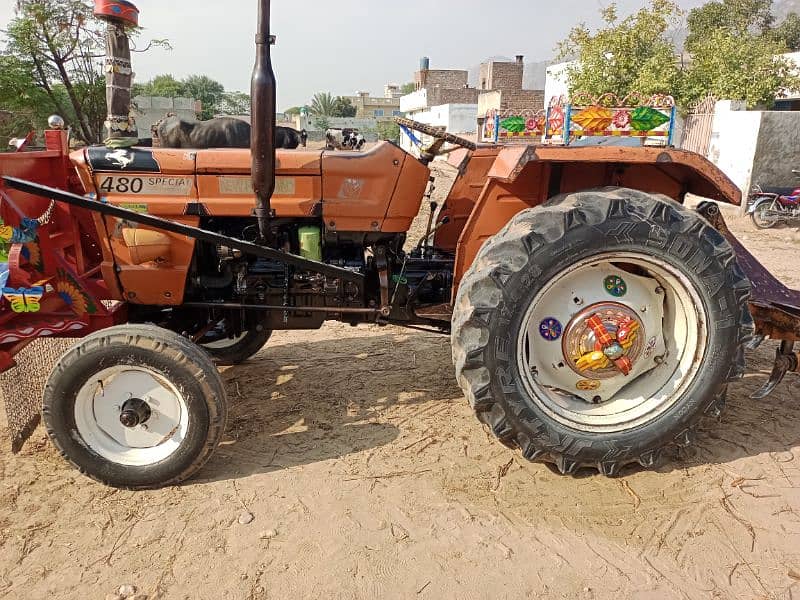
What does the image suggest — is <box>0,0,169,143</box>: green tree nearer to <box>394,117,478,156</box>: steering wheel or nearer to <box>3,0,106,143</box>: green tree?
<box>3,0,106,143</box>: green tree

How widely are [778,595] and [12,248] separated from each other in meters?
3.40

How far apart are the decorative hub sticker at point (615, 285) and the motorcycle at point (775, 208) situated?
865 cm

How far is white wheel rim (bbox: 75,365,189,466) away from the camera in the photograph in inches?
103

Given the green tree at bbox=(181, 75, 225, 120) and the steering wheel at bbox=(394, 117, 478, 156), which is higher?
the green tree at bbox=(181, 75, 225, 120)

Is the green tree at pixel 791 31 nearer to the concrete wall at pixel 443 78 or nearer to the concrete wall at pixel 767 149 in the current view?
the concrete wall at pixel 443 78

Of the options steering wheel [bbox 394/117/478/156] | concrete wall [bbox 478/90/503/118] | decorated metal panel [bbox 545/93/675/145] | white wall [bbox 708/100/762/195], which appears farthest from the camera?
concrete wall [bbox 478/90/503/118]

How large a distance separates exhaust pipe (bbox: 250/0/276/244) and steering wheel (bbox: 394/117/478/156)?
2.68ft

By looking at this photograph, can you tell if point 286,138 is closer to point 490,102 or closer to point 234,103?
→ point 490,102

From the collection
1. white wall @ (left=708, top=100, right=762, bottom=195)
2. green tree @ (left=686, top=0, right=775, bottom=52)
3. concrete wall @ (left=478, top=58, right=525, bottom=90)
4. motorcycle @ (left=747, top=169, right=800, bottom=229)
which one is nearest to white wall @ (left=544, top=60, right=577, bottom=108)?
white wall @ (left=708, top=100, right=762, bottom=195)

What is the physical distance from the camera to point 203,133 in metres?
3.12

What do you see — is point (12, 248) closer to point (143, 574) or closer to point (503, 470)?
point (143, 574)

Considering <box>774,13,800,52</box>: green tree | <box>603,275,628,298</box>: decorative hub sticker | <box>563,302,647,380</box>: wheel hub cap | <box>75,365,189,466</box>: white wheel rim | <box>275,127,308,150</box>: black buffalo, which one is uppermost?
<box>774,13,800,52</box>: green tree

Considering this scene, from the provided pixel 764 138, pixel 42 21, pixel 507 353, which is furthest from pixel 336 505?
pixel 42 21

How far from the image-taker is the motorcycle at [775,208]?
978cm
